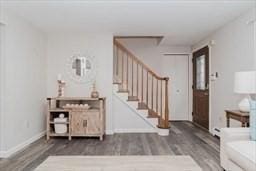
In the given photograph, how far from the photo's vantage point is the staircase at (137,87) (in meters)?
6.46

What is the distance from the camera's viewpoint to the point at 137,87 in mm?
7867

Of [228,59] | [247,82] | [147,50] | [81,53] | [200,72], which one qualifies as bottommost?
[247,82]

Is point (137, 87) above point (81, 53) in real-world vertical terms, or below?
below

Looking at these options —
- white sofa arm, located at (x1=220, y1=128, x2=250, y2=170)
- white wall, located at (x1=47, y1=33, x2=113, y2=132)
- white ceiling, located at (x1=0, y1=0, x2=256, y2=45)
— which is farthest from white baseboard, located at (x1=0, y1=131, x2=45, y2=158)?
white sofa arm, located at (x1=220, y1=128, x2=250, y2=170)

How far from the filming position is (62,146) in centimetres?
502

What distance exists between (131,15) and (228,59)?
2.09m

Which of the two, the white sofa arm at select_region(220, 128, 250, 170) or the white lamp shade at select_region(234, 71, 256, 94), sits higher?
the white lamp shade at select_region(234, 71, 256, 94)

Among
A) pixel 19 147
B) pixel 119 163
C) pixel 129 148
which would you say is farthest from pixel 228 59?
pixel 19 147

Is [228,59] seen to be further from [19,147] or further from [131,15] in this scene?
[19,147]

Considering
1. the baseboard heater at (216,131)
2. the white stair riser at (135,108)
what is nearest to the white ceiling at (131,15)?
the white stair riser at (135,108)

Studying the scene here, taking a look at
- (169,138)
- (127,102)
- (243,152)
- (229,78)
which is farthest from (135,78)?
(243,152)

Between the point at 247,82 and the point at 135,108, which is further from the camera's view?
the point at 135,108

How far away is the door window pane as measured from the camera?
7.14m

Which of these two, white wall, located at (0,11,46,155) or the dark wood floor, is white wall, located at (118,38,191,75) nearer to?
the dark wood floor
